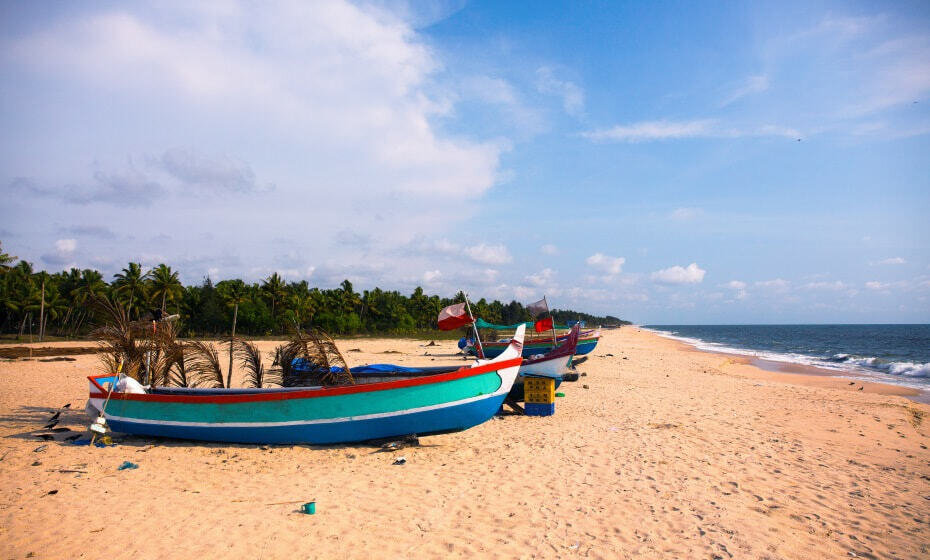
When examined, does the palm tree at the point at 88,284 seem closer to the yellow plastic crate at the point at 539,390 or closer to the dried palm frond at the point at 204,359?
the dried palm frond at the point at 204,359

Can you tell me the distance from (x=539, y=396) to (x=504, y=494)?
482 cm

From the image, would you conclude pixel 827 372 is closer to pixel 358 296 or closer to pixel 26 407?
pixel 26 407

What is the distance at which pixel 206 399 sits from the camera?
8.19 metres

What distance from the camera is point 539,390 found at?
35.2ft

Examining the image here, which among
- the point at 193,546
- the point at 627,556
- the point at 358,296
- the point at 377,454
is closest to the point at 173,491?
the point at 193,546

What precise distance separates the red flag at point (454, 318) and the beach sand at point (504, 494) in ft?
7.20

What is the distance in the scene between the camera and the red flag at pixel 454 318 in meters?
9.41

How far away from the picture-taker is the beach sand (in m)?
4.78

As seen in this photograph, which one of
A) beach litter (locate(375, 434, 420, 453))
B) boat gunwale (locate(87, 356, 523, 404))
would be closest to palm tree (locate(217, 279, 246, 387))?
boat gunwale (locate(87, 356, 523, 404))

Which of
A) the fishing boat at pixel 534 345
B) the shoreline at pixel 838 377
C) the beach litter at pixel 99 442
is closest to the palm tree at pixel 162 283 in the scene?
the fishing boat at pixel 534 345

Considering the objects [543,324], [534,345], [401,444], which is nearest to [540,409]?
[401,444]

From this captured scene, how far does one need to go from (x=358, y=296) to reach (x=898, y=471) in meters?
62.9

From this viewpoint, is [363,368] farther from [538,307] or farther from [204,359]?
[538,307]

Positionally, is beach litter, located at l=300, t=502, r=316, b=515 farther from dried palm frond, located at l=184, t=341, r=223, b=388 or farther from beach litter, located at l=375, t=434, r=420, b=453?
dried palm frond, located at l=184, t=341, r=223, b=388
